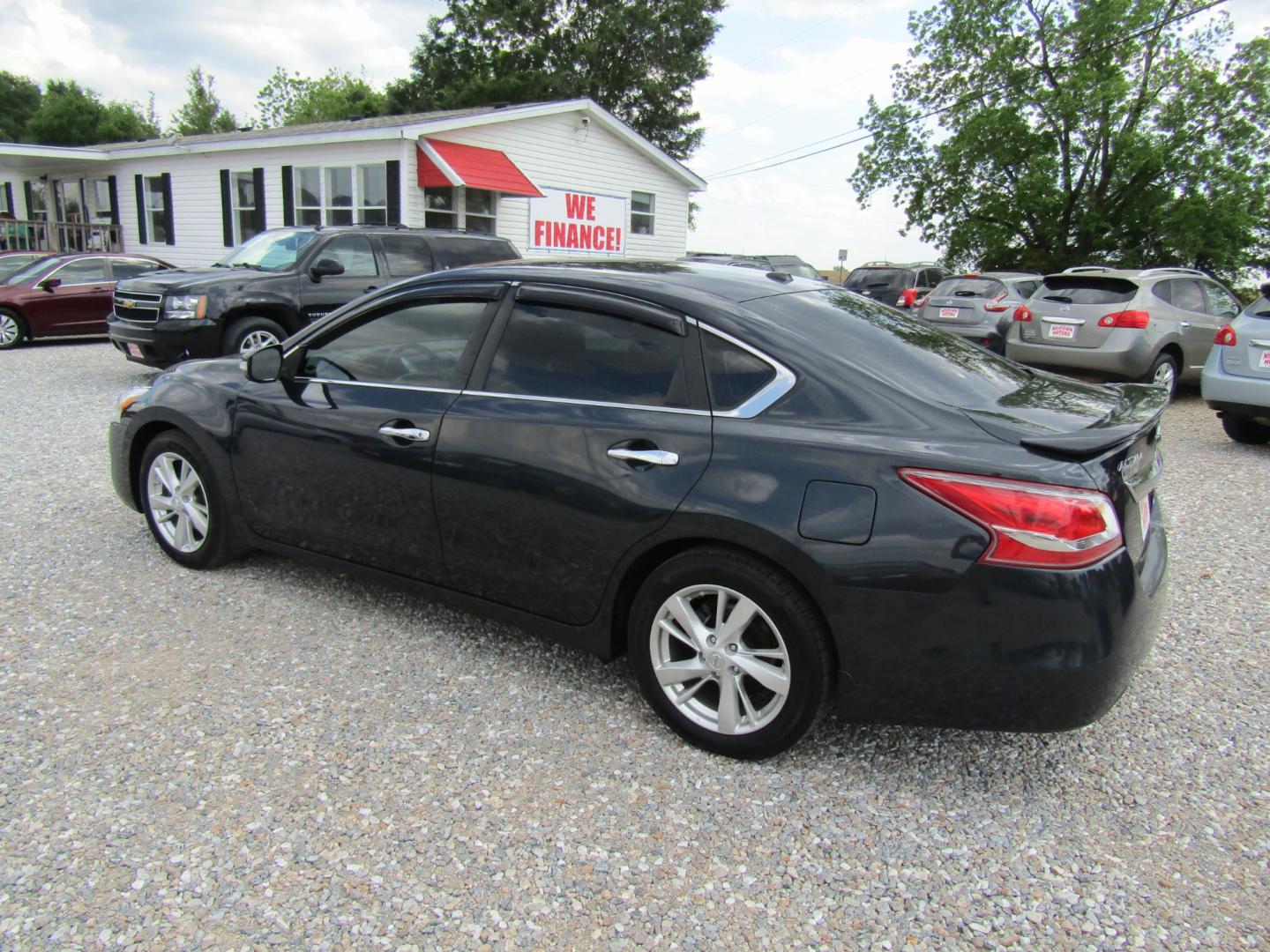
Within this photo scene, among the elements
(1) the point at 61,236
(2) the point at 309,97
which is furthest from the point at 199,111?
(1) the point at 61,236

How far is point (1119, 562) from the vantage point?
99.3 inches

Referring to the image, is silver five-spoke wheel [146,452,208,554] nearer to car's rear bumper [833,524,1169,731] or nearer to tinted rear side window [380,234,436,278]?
car's rear bumper [833,524,1169,731]

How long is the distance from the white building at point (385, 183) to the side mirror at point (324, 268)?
7087 mm

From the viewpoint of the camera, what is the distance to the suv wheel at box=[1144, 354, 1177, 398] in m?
10.0

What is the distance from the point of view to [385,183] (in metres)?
17.6

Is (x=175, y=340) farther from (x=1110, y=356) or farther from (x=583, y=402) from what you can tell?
(x=1110, y=356)

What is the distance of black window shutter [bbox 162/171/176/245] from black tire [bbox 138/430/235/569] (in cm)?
1955

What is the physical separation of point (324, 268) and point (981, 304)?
371 inches

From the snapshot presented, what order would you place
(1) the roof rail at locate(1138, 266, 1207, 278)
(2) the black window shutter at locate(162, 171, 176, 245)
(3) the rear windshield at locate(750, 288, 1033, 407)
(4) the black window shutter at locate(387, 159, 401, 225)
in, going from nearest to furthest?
(3) the rear windshield at locate(750, 288, 1033, 407)
(1) the roof rail at locate(1138, 266, 1207, 278)
(4) the black window shutter at locate(387, 159, 401, 225)
(2) the black window shutter at locate(162, 171, 176, 245)

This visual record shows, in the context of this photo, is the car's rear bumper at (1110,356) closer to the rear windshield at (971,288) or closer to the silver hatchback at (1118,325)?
the silver hatchback at (1118,325)

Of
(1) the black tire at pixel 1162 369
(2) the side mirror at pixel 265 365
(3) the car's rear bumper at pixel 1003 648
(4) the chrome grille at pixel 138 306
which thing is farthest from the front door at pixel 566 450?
(1) the black tire at pixel 1162 369

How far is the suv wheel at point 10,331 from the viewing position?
45.1ft

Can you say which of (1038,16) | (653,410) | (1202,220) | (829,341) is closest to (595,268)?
(653,410)

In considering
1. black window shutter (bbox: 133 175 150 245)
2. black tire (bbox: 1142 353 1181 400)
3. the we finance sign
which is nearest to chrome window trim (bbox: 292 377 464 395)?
black tire (bbox: 1142 353 1181 400)
